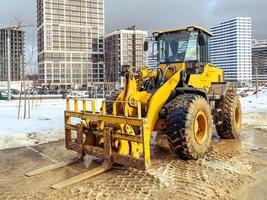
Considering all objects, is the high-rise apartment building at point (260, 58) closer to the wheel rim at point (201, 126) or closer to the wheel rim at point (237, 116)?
the wheel rim at point (237, 116)

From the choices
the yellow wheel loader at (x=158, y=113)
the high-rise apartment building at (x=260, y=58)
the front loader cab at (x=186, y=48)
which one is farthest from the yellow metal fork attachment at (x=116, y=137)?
the high-rise apartment building at (x=260, y=58)

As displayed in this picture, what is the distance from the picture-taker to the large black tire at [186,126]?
6.79 metres

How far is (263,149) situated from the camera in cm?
865

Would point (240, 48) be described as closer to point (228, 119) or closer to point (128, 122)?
point (228, 119)

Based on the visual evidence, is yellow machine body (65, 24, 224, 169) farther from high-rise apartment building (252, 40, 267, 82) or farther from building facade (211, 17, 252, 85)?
high-rise apartment building (252, 40, 267, 82)

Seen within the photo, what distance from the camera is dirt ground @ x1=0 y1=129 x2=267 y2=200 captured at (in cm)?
524

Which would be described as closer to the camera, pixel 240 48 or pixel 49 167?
pixel 49 167

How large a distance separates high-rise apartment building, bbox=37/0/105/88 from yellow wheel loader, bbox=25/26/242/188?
90715 millimetres

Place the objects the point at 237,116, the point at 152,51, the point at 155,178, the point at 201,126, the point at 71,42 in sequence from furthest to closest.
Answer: the point at 71,42 < the point at 237,116 < the point at 152,51 < the point at 201,126 < the point at 155,178

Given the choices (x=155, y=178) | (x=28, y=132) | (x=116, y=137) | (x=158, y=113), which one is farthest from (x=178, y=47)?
(x=28, y=132)

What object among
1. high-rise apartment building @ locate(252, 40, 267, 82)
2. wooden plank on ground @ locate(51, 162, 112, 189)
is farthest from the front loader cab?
high-rise apartment building @ locate(252, 40, 267, 82)

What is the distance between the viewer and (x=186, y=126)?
6.77 m

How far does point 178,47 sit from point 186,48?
0.23 m

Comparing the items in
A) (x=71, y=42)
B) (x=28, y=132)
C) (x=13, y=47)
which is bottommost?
(x=28, y=132)
